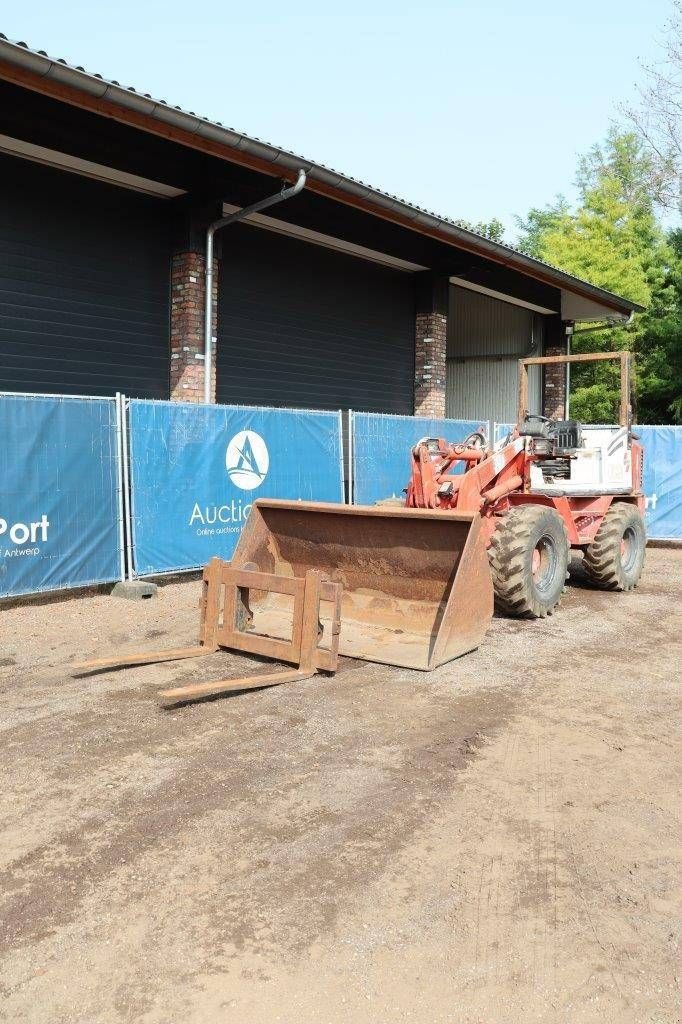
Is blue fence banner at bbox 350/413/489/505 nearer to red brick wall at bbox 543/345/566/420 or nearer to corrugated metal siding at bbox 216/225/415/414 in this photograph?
corrugated metal siding at bbox 216/225/415/414

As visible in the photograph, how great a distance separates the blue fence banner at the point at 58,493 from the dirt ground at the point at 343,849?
212 centimetres

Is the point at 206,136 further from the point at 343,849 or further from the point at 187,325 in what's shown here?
the point at 343,849

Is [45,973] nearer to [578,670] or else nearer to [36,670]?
[36,670]

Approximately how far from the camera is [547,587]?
8.27 meters

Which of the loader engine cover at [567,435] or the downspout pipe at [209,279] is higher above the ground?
the downspout pipe at [209,279]

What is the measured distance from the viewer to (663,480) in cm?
1495

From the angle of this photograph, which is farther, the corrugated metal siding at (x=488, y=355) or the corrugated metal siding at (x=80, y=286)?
the corrugated metal siding at (x=488, y=355)

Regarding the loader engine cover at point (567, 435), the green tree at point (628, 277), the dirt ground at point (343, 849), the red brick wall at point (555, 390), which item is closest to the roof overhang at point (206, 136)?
the loader engine cover at point (567, 435)

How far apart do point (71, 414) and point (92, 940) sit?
20.9 ft

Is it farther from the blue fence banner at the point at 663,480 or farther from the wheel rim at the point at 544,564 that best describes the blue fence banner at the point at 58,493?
the blue fence banner at the point at 663,480

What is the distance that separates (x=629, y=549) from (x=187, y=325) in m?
6.51

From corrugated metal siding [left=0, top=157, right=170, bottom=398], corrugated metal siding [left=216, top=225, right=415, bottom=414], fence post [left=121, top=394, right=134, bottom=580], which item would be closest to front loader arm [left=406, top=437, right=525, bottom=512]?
fence post [left=121, top=394, right=134, bottom=580]

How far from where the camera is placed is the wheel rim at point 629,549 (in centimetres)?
1012

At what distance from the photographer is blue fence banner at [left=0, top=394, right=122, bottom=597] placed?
313 inches
